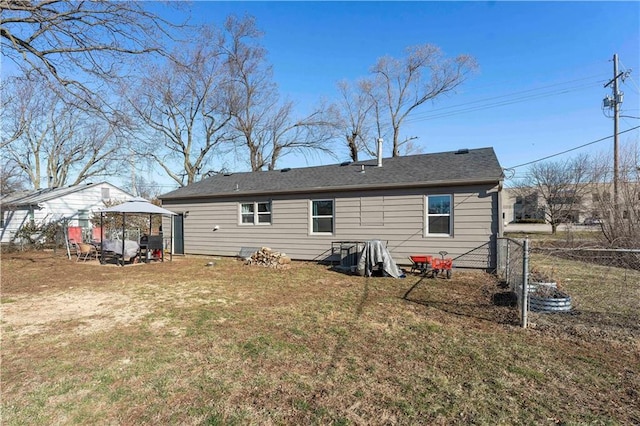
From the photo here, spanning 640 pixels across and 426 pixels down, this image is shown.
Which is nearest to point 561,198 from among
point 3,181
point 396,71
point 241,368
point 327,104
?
point 396,71

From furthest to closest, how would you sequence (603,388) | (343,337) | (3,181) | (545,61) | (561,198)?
(561,198), (3,181), (545,61), (343,337), (603,388)

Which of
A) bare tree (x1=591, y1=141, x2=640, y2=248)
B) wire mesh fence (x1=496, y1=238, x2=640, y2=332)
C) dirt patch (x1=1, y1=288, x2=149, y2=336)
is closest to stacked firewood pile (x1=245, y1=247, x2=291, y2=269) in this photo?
dirt patch (x1=1, y1=288, x2=149, y2=336)

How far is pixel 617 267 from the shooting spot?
9.48m

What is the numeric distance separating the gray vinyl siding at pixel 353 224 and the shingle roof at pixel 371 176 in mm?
330

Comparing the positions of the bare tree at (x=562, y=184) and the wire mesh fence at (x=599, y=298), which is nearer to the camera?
the wire mesh fence at (x=599, y=298)

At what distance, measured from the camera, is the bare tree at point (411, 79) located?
78.3ft

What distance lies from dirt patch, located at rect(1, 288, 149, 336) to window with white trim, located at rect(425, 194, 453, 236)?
7.50 meters

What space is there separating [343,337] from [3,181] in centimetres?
3219

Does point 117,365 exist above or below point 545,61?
below

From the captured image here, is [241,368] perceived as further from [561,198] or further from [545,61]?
[561,198]

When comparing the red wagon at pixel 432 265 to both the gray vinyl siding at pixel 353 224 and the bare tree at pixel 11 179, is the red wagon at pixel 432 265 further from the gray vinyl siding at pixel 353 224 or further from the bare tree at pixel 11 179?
the bare tree at pixel 11 179

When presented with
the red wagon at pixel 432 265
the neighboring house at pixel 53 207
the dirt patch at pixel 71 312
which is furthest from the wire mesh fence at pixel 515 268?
the neighboring house at pixel 53 207

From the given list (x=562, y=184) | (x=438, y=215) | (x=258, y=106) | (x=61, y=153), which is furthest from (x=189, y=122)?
(x=562, y=184)

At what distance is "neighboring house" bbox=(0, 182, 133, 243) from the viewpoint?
56.0 ft
